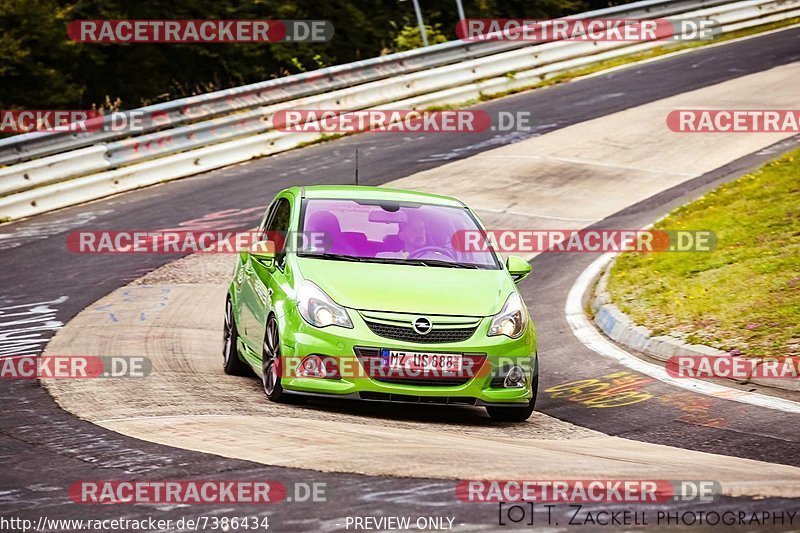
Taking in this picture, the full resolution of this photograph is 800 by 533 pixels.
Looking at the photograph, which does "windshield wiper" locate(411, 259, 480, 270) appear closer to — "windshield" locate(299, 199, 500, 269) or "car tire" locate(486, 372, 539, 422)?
"windshield" locate(299, 199, 500, 269)

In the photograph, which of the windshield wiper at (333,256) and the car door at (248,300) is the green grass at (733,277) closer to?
the windshield wiper at (333,256)

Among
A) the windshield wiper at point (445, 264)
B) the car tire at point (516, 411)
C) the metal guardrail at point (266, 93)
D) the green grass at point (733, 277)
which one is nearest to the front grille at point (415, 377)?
the car tire at point (516, 411)

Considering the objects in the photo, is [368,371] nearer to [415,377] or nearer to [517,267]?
[415,377]

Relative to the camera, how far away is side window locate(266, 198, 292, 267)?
32.3ft

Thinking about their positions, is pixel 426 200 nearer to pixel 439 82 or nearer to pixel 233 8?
pixel 439 82

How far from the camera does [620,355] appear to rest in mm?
11477

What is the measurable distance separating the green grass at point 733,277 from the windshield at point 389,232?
250 cm

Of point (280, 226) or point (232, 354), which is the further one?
point (232, 354)

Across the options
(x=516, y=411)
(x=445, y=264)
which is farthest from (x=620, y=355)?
(x=516, y=411)

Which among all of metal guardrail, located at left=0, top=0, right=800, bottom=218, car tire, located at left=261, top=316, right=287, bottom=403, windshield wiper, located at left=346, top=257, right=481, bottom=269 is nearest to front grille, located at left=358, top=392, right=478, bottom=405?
car tire, located at left=261, top=316, right=287, bottom=403

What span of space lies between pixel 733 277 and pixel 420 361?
527 cm

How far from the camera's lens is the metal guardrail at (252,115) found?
19453mm

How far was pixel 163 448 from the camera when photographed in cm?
700

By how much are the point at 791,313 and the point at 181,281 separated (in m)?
7.42
